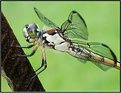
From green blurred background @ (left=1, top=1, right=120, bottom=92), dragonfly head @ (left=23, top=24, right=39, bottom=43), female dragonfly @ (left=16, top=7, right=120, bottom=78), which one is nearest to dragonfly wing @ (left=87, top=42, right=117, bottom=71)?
female dragonfly @ (left=16, top=7, right=120, bottom=78)

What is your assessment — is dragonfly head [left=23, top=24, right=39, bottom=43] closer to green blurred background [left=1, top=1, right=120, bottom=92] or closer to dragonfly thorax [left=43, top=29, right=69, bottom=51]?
dragonfly thorax [left=43, top=29, right=69, bottom=51]

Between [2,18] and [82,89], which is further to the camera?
[82,89]

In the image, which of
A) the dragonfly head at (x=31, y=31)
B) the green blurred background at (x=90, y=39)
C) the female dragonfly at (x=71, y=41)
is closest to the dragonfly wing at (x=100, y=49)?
the female dragonfly at (x=71, y=41)

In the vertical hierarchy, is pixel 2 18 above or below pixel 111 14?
above

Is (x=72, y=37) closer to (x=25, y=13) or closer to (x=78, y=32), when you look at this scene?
(x=78, y=32)

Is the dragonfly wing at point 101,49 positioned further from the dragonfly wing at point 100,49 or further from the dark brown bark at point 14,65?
the dark brown bark at point 14,65

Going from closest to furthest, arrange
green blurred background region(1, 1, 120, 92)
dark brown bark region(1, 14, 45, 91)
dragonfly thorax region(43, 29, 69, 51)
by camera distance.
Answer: dark brown bark region(1, 14, 45, 91) < dragonfly thorax region(43, 29, 69, 51) < green blurred background region(1, 1, 120, 92)

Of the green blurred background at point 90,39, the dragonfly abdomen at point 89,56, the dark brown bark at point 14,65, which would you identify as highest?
the dark brown bark at point 14,65

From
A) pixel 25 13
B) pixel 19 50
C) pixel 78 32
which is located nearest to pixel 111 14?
pixel 25 13
